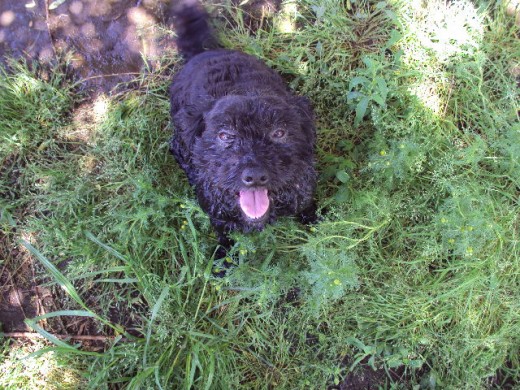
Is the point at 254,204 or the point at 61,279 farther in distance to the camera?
the point at 61,279

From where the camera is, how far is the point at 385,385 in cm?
289

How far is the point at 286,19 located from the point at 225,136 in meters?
1.55

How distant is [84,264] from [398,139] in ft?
8.28

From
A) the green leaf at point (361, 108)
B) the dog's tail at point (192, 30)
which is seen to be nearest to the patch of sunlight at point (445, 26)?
the green leaf at point (361, 108)

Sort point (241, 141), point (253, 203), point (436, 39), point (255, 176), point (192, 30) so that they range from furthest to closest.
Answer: point (436, 39) < point (192, 30) < point (253, 203) < point (241, 141) < point (255, 176)

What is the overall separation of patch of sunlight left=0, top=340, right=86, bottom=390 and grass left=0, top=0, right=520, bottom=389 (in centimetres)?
A: 3

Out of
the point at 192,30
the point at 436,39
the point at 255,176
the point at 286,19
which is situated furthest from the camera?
the point at 286,19

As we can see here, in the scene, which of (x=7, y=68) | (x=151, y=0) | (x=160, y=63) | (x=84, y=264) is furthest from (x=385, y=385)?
(x=7, y=68)

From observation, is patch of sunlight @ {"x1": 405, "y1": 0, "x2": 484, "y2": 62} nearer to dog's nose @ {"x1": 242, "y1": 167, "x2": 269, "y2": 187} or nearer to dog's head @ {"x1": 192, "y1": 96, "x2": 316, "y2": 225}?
dog's head @ {"x1": 192, "y1": 96, "x2": 316, "y2": 225}

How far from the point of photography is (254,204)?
2352mm

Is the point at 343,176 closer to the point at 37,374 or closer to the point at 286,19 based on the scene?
the point at 286,19

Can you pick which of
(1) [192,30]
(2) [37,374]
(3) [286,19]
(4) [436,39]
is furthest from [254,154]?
(2) [37,374]

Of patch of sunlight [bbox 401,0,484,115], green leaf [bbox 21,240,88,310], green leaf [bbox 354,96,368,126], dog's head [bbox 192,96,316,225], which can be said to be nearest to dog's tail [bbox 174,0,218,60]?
dog's head [bbox 192,96,316,225]

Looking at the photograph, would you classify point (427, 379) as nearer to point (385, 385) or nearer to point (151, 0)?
point (385, 385)
